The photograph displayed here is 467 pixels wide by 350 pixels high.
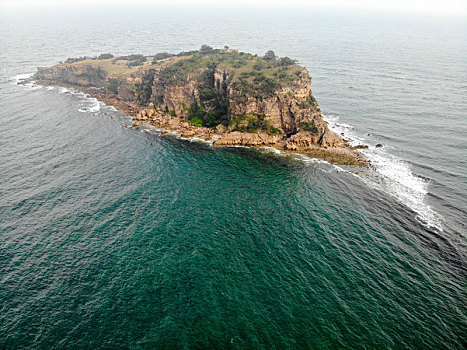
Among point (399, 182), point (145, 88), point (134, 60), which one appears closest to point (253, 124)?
point (399, 182)

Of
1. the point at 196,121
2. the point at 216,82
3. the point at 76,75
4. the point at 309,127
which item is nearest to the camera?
the point at 309,127

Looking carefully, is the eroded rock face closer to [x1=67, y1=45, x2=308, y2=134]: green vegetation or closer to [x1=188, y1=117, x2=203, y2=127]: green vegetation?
[x1=67, y1=45, x2=308, y2=134]: green vegetation

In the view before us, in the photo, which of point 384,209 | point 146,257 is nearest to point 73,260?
point 146,257

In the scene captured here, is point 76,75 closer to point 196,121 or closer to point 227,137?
point 196,121

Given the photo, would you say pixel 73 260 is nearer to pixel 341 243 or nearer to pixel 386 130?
→ pixel 341 243

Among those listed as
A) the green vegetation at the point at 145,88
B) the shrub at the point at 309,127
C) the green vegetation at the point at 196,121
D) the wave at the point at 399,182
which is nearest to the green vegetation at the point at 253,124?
the shrub at the point at 309,127
